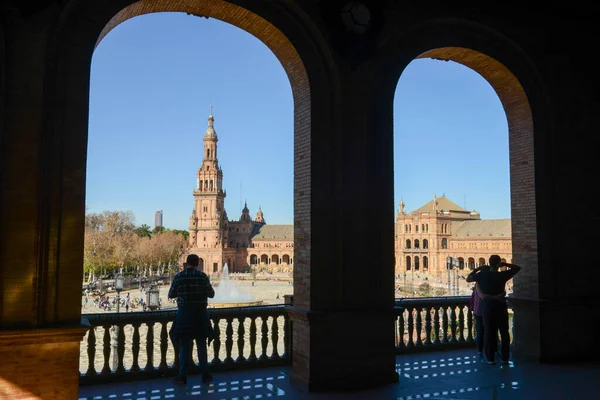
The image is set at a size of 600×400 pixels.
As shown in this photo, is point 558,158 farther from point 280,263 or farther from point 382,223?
point 280,263

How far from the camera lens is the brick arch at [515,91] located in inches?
261

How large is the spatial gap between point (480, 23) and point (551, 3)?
1.37 meters

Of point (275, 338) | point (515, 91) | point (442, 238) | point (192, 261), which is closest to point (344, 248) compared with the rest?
point (192, 261)

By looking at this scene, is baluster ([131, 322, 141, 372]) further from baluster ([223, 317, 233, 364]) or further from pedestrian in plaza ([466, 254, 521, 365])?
pedestrian in plaza ([466, 254, 521, 365])

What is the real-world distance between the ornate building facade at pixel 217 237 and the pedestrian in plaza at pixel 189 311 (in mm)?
93828

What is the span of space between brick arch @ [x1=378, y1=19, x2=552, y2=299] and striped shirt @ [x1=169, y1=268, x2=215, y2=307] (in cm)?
366

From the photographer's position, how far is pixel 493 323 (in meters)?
6.70

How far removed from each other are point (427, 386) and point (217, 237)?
9699 centimetres

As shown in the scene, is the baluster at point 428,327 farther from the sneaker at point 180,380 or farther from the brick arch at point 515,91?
the sneaker at point 180,380

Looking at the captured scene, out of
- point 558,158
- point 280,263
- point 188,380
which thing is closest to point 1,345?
point 188,380

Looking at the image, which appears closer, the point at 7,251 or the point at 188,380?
the point at 7,251

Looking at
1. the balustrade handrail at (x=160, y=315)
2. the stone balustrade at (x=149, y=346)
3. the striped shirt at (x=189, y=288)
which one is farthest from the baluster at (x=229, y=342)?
the striped shirt at (x=189, y=288)

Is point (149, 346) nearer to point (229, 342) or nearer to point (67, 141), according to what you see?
point (229, 342)

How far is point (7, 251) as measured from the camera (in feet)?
14.6
